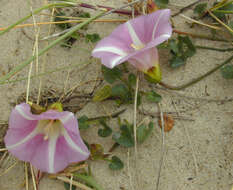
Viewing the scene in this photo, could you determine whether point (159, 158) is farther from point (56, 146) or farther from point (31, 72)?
point (31, 72)

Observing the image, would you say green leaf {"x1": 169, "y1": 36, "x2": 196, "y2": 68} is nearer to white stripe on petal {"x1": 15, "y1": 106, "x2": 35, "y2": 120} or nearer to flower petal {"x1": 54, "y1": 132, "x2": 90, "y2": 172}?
flower petal {"x1": 54, "y1": 132, "x2": 90, "y2": 172}

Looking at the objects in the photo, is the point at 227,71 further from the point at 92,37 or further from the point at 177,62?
the point at 92,37

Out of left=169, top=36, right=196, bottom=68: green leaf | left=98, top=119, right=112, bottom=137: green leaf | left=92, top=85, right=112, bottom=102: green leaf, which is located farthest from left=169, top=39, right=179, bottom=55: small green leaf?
left=98, top=119, right=112, bottom=137: green leaf

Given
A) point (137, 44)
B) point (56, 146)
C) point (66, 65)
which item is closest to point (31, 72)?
point (66, 65)

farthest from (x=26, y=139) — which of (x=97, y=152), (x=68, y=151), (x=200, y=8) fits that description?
(x=200, y=8)

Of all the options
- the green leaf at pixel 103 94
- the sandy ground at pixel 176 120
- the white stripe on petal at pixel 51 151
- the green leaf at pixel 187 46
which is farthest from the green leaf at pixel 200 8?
the white stripe on petal at pixel 51 151

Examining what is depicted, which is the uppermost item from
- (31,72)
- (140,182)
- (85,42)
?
(85,42)
